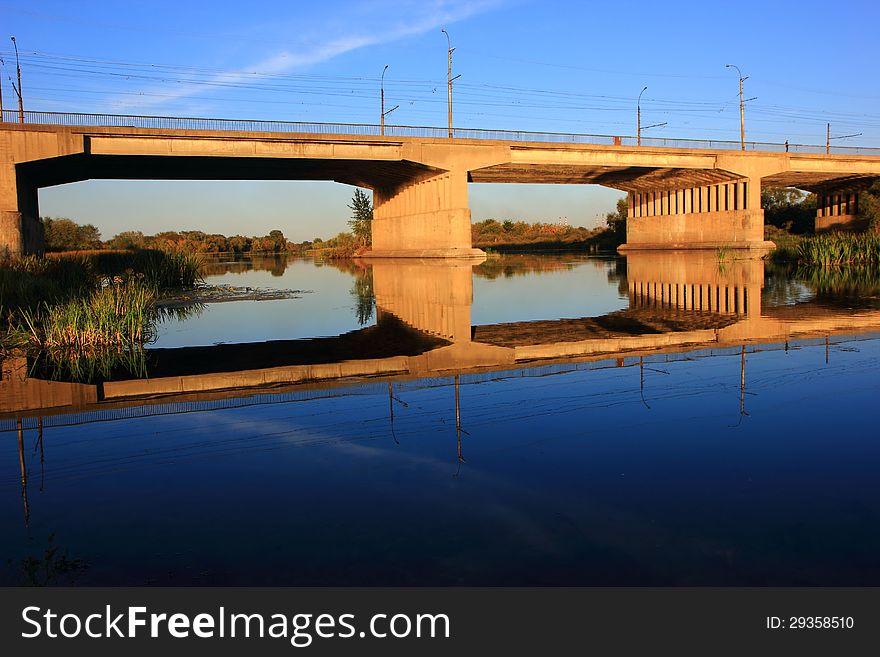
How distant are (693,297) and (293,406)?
16.4 meters

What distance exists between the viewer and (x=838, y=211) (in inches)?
3041

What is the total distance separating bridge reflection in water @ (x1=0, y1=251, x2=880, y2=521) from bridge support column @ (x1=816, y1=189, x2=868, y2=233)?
64.4 metres

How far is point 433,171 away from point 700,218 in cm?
2855

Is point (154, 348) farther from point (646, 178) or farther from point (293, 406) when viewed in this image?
point (646, 178)

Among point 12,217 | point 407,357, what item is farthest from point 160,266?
point 407,357

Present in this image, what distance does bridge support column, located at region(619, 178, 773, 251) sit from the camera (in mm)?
60719

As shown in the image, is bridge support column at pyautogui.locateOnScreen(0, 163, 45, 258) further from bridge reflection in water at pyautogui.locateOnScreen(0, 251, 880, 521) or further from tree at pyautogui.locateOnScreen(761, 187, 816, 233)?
tree at pyautogui.locateOnScreen(761, 187, 816, 233)

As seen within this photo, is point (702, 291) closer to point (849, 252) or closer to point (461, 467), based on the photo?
point (849, 252)

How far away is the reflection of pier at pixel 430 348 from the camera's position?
9680 mm

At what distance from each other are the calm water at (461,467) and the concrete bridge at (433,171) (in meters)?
31.9

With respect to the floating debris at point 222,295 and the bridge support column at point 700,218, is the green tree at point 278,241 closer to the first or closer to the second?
the bridge support column at point 700,218
